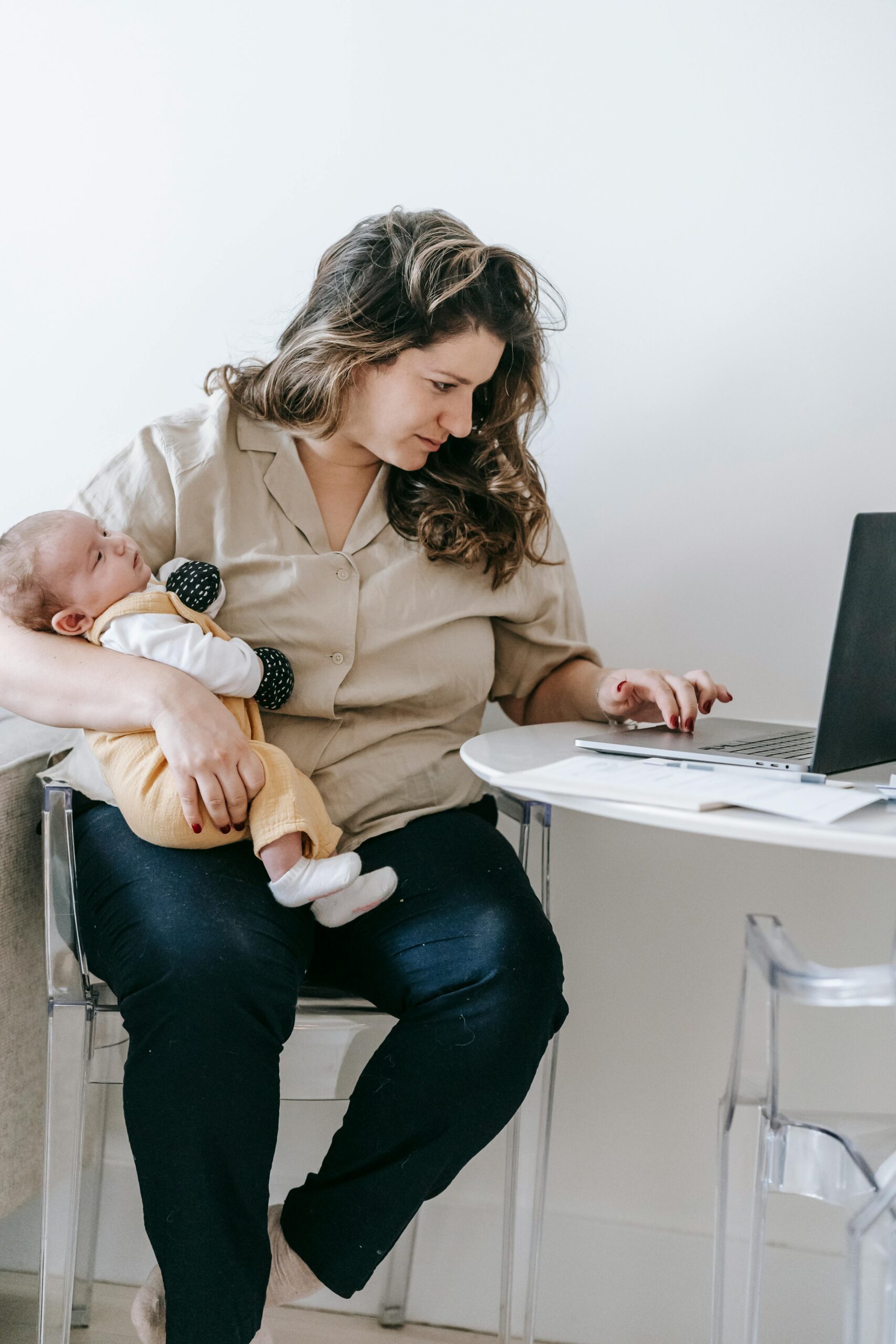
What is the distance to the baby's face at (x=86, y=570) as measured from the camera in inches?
44.7

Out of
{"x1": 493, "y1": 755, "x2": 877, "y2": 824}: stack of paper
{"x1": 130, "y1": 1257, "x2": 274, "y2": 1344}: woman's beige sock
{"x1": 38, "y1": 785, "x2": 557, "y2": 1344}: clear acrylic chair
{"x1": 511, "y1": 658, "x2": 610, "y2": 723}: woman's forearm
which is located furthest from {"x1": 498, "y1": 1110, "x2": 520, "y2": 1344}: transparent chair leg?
{"x1": 493, "y1": 755, "x2": 877, "y2": 824}: stack of paper

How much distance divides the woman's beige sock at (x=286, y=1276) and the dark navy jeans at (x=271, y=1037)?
0.03 feet

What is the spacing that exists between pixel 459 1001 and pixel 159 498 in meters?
0.65

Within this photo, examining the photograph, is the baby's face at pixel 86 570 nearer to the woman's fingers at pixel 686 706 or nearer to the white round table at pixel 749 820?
the white round table at pixel 749 820

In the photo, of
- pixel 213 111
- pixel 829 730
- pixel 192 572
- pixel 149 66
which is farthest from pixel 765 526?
pixel 149 66

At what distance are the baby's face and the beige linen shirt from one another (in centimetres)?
10

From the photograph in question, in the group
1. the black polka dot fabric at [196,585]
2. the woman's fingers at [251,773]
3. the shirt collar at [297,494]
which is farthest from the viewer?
the shirt collar at [297,494]

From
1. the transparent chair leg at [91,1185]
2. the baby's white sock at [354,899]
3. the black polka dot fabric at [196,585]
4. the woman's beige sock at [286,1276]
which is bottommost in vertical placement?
the transparent chair leg at [91,1185]

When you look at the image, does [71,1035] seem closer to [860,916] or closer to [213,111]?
[860,916]

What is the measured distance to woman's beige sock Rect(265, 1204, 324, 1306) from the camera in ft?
3.49

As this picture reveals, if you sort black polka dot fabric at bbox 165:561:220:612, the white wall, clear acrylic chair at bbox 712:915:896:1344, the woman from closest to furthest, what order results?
clear acrylic chair at bbox 712:915:896:1344
the woman
black polka dot fabric at bbox 165:561:220:612
the white wall

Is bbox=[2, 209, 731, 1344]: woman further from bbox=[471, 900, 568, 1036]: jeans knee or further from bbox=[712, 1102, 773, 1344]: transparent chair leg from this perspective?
bbox=[712, 1102, 773, 1344]: transparent chair leg

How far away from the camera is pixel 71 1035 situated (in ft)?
3.80

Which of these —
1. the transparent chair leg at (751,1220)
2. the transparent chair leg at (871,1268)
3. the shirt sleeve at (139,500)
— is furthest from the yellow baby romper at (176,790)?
the transparent chair leg at (871,1268)
